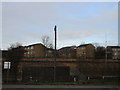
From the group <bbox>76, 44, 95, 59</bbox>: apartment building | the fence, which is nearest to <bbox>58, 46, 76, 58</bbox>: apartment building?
<bbox>76, 44, 95, 59</bbox>: apartment building

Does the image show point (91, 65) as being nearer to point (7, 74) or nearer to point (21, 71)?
point (21, 71)

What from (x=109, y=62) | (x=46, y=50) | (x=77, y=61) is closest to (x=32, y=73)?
(x=77, y=61)

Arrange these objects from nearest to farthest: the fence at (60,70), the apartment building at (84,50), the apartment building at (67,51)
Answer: the fence at (60,70)
the apartment building at (67,51)
the apartment building at (84,50)

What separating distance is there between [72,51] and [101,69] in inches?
982

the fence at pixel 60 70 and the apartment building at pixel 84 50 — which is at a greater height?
the apartment building at pixel 84 50

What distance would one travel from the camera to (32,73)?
37.5 m

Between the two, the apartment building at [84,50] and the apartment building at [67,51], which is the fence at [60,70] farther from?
the apartment building at [84,50]

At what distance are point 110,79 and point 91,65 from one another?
705 centimetres

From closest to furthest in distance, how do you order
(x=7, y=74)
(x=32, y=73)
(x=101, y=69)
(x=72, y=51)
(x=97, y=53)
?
(x=7, y=74) < (x=32, y=73) < (x=101, y=69) < (x=97, y=53) < (x=72, y=51)

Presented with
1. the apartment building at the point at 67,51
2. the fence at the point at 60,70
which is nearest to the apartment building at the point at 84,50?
the apartment building at the point at 67,51

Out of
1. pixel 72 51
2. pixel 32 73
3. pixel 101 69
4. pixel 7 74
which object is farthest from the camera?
pixel 72 51

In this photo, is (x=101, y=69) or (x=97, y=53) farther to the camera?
(x=97, y=53)

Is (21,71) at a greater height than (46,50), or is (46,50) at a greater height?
(46,50)

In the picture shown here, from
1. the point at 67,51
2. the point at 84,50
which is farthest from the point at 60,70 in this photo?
the point at 84,50
